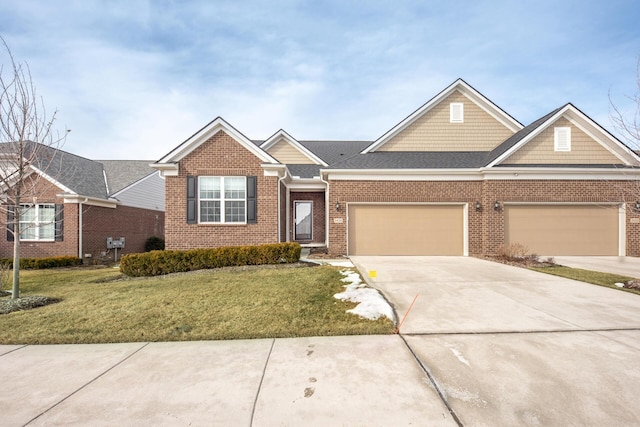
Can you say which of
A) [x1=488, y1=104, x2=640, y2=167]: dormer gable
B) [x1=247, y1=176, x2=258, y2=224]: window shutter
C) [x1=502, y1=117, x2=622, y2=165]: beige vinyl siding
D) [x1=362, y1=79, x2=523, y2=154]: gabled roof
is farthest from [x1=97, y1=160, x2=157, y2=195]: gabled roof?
[x1=502, y1=117, x2=622, y2=165]: beige vinyl siding

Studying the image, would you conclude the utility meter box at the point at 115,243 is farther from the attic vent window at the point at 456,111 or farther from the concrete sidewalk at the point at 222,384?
the attic vent window at the point at 456,111

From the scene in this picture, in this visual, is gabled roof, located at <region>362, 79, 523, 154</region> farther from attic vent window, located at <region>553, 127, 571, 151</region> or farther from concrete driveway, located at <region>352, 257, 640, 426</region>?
concrete driveway, located at <region>352, 257, 640, 426</region>

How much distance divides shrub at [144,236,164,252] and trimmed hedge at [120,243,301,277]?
10.4 m

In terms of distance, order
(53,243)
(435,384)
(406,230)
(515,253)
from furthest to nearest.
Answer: (53,243) → (406,230) → (515,253) → (435,384)

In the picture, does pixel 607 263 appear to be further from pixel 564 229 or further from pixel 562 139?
pixel 562 139

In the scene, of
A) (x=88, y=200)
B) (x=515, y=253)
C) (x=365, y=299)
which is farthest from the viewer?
(x=88, y=200)

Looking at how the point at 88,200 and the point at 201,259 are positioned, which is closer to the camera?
the point at 201,259

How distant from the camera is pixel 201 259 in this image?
953 cm

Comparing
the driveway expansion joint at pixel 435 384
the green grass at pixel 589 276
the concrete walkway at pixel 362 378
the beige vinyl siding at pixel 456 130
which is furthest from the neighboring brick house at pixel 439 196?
the driveway expansion joint at pixel 435 384

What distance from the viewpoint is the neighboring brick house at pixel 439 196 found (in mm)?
11398

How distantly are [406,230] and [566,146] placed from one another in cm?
767

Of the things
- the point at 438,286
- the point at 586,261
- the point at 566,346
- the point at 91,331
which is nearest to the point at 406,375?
the point at 566,346

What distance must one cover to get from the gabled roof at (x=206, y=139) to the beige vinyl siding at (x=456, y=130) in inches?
296

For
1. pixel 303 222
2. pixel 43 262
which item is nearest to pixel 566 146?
pixel 303 222
